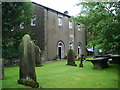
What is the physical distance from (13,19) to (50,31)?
7.84 metres

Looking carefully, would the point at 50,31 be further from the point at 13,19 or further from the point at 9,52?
the point at 9,52

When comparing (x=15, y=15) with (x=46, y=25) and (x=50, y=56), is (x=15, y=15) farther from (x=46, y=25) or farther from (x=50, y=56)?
(x=50, y=56)

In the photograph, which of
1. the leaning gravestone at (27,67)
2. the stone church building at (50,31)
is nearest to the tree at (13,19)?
the stone church building at (50,31)

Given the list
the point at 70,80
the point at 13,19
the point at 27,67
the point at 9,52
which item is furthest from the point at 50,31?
the point at 27,67

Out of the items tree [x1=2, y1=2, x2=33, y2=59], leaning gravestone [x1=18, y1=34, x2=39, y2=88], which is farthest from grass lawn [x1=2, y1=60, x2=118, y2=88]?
tree [x1=2, y1=2, x2=33, y2=59]

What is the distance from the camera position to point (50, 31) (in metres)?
21.8

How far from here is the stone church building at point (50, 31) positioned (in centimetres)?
2092

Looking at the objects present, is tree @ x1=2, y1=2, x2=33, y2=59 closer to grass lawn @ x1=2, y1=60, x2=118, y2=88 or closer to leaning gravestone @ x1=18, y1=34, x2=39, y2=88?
grass lawn @ x1=2, y1=60, x2=118, y2=88

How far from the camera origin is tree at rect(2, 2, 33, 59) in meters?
14.4

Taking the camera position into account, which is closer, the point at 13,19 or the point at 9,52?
the point at 13,19

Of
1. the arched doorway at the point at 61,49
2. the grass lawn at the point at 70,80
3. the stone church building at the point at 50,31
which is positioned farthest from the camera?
the arched doorway at the point at 61,49

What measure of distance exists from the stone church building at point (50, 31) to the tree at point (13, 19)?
4125 mm

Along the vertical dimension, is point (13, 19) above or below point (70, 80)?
above

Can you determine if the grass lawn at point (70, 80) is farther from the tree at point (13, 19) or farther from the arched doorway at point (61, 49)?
the arched doorway at point (61, 49)
